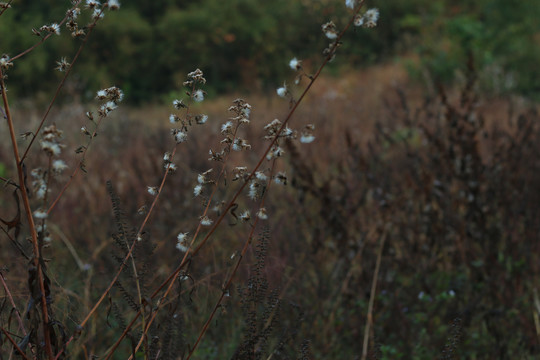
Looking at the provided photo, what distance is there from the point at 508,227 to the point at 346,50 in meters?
11.3

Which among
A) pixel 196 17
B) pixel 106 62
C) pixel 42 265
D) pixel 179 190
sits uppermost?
pixel 196 17

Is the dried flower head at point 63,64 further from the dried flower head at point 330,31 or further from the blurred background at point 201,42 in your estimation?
the blurred background at point 201,42

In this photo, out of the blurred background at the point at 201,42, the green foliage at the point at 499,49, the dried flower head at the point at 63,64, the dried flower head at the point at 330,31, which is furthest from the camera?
the blurred background at the point at 201,42

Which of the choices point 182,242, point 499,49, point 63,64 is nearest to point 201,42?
point 499,49

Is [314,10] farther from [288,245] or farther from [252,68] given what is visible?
[288,245]

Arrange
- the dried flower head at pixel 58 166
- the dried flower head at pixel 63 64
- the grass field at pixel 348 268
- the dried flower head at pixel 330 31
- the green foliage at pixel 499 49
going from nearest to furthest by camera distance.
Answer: the dried flower head at pixel 58 166, the dried flower head at pixel 330 31, the dried flower head at pixel 63 64, the grass field at pixel 348 268, the green foliage at pixel 499 49

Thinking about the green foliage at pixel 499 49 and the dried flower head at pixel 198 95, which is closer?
the dried flower head at pixel 198 95

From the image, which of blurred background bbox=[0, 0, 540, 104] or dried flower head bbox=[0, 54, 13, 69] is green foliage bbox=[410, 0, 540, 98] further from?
dried flower head bbox=[0, 54, 13, 69]

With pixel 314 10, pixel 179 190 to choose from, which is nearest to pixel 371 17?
pixel 179 190

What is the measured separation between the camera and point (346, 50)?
13.6 metres

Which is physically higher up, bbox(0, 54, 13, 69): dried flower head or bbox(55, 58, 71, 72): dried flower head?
bbox(55, 58, 71, 72): dried flower head

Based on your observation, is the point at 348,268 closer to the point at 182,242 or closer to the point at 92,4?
the point at 182,242

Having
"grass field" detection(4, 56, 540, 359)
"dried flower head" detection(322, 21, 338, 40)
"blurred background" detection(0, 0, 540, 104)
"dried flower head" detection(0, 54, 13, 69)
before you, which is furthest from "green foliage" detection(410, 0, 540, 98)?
"dried flower head" detection(0, 54, 13, 69)

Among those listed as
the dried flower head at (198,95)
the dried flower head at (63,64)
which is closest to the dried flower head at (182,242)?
the dried flower head at (198,95)
